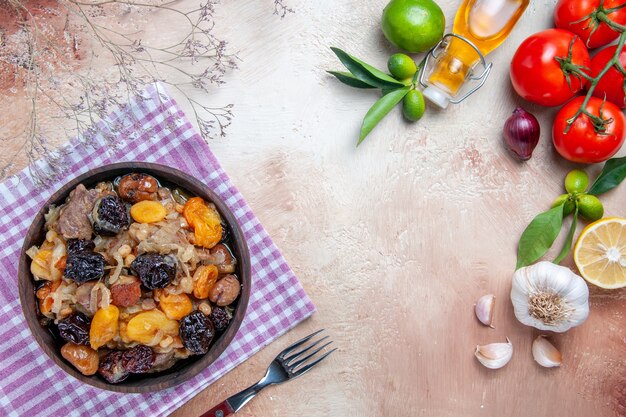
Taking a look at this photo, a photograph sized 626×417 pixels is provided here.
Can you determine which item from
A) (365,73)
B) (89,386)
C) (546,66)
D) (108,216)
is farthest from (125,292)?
(546,66)

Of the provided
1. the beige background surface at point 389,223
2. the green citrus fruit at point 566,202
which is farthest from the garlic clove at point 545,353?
the green citrus fruit at point 566,202

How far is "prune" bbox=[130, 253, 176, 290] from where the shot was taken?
145 centimetres

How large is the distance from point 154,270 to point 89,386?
0.55 m

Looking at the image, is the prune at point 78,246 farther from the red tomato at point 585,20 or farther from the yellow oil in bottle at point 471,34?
the red tomato at point 585,20

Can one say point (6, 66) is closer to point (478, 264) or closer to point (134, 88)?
point (134, 88)

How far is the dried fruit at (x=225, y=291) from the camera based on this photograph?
60.5 inches

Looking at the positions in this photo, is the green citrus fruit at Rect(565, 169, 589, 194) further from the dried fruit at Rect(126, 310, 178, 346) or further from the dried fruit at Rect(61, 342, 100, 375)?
the dried fruit at Rect(61, 342, 100, 375)

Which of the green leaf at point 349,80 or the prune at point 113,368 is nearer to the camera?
the prune at point 113,368

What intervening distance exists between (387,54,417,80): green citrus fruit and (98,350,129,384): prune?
1085 mm

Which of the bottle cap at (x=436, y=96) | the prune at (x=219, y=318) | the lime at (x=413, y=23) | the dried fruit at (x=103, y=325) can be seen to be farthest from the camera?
the bottle cap at (x=436, y=96)

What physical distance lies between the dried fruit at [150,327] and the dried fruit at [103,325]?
37mm

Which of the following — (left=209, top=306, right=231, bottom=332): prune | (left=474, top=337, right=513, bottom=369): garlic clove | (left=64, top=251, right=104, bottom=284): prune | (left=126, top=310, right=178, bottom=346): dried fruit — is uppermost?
(left=64, top=251, right=104, bottom=284): prune

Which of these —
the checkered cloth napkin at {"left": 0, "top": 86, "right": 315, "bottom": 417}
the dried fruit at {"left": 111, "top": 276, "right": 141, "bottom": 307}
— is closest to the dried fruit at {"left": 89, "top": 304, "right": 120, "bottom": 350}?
the dried fruit at {"left": 111, "top": 276, "right": 141, "bottom": 307}

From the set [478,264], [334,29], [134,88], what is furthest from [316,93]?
[478,264]
